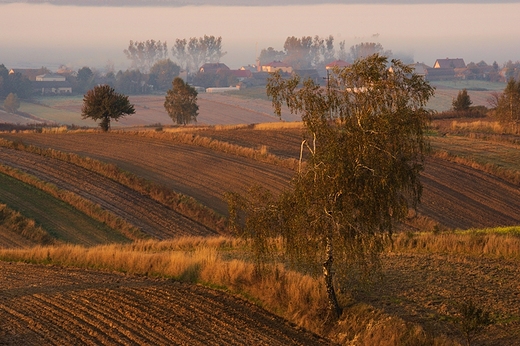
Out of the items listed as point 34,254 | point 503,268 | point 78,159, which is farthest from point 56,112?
point 503,268

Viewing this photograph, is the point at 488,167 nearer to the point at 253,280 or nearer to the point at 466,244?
the point at 466,244

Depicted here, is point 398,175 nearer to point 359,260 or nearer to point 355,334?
point 359,260

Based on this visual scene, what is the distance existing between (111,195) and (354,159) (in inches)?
1140

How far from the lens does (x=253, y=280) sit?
77.6 feet

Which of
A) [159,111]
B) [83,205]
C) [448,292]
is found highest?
[448,292]

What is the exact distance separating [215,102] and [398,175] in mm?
150824

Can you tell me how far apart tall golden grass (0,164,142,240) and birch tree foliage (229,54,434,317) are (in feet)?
67.4

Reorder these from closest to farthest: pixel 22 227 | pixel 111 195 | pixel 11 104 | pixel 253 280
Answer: pixel 253 280, pixel 22 227, pixel 111 195, pixel 11 104

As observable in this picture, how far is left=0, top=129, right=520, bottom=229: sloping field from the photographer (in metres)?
45.7

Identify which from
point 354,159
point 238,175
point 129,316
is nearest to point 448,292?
point 354,159

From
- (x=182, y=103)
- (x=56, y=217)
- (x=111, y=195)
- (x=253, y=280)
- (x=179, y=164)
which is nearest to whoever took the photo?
(x=253, y=280)

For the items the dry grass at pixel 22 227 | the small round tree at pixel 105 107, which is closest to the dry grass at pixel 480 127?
the small round tree at pixel 105 107

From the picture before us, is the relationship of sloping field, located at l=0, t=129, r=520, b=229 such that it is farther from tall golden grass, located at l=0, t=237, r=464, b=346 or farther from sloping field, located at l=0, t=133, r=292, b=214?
tall golden grass, located at l=0, t=237, r=464, b=346

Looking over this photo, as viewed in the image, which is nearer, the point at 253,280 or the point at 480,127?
the point at 253,280
